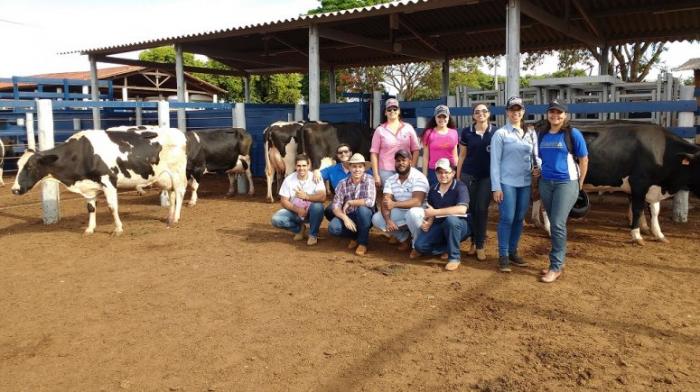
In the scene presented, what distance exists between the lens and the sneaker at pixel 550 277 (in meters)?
4.84

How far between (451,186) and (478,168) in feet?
1.12

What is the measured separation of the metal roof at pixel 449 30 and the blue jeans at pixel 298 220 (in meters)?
4.01

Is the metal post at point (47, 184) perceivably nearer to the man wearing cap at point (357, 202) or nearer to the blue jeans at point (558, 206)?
the man wearing cap at point (357, 202)

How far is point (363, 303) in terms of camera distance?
4.39m

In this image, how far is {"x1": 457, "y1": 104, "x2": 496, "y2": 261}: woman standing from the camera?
5355 mm

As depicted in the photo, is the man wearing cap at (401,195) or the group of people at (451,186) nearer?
the group of people at (451,186)

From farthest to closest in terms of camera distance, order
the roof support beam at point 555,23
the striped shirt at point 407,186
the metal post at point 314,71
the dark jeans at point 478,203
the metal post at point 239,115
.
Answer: the metal post at point 239,115 → the metal post at point 314,71 → the roof support beam at point 555,23 → the striped shirt at point 407,186 → the dark jeans at point 478,203

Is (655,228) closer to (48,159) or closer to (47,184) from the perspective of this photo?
(48,159)

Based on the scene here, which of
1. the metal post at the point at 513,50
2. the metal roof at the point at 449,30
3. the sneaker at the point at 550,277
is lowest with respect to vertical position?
the sneaker at the point at 550,277

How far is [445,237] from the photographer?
18.1 ft

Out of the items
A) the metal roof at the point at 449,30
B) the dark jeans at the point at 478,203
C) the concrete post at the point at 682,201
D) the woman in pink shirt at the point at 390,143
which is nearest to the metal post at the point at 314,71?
the metal roof at the point at 449,30

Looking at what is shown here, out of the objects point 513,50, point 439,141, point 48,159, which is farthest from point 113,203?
point 513,50

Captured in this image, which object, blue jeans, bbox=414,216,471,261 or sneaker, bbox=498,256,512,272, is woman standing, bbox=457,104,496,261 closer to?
blue jeans, bbox=414,216,471,261

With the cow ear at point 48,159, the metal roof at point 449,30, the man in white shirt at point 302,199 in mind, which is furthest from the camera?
the metal roof at point 449,30
